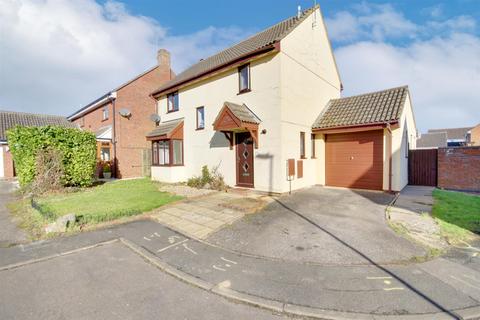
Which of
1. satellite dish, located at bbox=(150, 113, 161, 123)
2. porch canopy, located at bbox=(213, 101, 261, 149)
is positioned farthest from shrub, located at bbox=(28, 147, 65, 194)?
porch canopy, located at bbox=(213, 101, 261, 149)

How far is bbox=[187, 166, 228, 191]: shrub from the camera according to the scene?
11397 mm

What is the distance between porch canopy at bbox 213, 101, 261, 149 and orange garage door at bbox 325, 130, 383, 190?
429 cm

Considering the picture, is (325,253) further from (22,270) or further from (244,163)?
(244,163)

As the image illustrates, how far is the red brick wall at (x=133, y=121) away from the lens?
58.2 ft

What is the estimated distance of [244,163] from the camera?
1078cm

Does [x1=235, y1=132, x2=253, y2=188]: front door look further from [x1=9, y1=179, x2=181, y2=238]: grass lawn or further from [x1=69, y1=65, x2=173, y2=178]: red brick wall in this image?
[x1=69, y1=65, x2=173, y2=178]: red brick wall

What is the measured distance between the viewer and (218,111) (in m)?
11.8

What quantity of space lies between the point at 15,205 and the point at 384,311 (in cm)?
1240

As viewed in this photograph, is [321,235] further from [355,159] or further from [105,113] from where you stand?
[105,113]

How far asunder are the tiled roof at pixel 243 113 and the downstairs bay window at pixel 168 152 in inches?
206

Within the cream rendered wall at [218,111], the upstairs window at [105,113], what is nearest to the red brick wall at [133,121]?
the upstairs window at [105,113]

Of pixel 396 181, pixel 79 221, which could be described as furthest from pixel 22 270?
pixel 396 181

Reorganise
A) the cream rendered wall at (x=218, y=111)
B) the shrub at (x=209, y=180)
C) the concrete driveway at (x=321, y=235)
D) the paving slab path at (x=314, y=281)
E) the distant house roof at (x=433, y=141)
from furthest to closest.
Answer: the distant house roof at (x=433, y=141), the shrub at (x=209, y=180), the cream rendered wall at (x=218, y=111), the concrete driveway at (x=321, y=235), the paving slab path at (x=314, y=281)

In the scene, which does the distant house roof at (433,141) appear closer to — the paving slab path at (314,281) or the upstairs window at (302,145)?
the upstairs window at (302,145)
